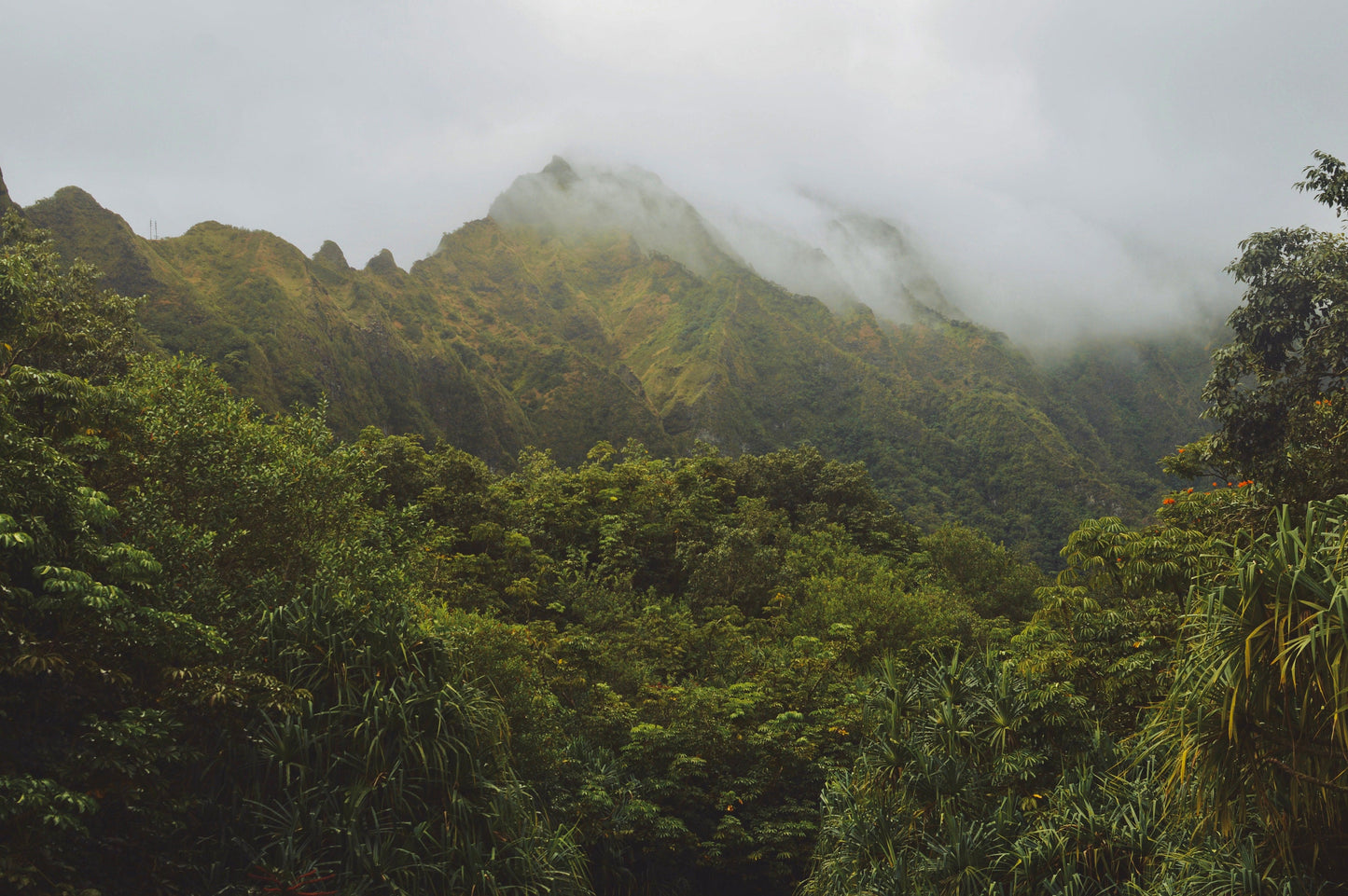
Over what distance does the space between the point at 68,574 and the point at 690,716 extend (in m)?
10.3

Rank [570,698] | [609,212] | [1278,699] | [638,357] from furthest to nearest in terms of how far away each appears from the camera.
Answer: [609,212] → [638,357] → [570,698] → [1278,699]

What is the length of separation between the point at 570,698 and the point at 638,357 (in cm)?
9197

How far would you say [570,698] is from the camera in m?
15.0

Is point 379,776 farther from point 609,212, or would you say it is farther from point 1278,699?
point 609,212

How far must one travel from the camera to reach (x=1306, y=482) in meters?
11.1

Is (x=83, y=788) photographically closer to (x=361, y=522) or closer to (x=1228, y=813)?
(x=361, y=522)

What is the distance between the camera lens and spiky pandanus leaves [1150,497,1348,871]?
5195 mm

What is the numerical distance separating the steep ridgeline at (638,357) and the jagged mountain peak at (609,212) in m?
0.51

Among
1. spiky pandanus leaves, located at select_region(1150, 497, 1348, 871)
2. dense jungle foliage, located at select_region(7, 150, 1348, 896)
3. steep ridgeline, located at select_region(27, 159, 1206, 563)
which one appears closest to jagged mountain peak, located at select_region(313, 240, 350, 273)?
steep ridgeline, located at select_region(27, 159, 1206, 563)

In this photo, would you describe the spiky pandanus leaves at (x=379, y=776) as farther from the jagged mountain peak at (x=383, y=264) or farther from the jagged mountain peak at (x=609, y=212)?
the jagged mountain peak at (x=609, y=212)

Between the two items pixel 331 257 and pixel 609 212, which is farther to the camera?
pixel 609 212

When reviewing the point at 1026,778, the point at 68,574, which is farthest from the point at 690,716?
the point at 68,574

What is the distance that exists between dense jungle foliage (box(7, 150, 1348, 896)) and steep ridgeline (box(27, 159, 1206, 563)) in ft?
52.2

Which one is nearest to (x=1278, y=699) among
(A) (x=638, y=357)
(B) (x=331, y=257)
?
(B) (x=331, y=257)
